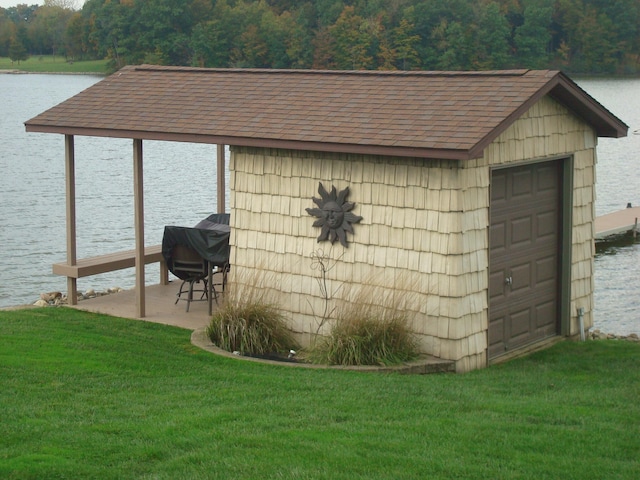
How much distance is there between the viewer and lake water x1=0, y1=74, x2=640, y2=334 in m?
22.8

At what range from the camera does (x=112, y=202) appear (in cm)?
3644

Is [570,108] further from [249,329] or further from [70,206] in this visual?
[70,206]

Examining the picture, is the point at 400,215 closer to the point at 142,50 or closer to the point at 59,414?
the point at 59,414

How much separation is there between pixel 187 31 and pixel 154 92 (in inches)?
2875

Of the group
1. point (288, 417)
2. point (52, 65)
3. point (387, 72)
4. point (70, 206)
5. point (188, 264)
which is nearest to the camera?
point (288, 417)

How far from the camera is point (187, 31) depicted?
84625mm

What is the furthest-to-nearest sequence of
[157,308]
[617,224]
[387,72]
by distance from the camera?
[617,224] < [157,308] < [387,72]

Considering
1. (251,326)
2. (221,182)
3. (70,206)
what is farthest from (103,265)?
(251,326)

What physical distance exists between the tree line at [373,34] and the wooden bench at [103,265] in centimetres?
6401

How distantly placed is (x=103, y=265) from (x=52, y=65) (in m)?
112

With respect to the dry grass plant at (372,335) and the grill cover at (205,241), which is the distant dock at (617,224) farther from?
the dry grass plant at (372,335)

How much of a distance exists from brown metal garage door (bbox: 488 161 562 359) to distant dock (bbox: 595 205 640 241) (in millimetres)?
16527

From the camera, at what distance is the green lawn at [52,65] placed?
10496 cm

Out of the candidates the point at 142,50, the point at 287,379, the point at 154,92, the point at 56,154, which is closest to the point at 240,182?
the point at 154,92
